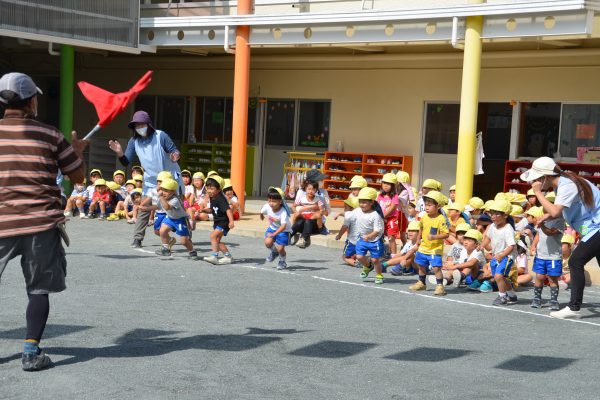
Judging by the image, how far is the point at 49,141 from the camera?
6297mm

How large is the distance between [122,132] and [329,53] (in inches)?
310

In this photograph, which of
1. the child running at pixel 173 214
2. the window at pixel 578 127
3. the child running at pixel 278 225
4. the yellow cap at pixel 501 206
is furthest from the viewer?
the window at pixel 578 127

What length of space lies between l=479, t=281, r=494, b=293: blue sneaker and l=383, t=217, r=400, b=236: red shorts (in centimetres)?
237

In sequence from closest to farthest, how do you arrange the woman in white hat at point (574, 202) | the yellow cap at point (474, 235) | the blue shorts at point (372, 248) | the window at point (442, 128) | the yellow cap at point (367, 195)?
1. the woman in white hat at point (574, 202)
2. the yellow cap at point (474, 235)
3. the blue shorts at point (372, 248)
4. the yellow cap at point (367, 195)
5. the window at point (442, 128)

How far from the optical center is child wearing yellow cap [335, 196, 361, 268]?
12406 millimetres

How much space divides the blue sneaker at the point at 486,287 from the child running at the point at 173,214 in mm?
4100

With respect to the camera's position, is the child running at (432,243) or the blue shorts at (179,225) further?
the blue shorts at (179,225)

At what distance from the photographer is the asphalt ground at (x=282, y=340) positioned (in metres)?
6.13

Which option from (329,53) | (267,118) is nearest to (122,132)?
(267,118)

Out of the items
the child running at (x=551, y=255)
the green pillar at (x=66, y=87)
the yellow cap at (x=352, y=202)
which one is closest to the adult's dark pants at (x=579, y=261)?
the child running at (x=551, y=255)

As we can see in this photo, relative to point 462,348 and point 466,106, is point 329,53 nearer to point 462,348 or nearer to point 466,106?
point 466,106

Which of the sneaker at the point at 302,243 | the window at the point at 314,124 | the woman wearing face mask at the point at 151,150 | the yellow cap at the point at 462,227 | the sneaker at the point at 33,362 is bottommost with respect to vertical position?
the sneaker at the point at 302,243

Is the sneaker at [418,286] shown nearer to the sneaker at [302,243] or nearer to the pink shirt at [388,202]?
the pink shirt at [388,202]

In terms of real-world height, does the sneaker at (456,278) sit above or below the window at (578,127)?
below
